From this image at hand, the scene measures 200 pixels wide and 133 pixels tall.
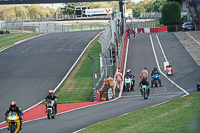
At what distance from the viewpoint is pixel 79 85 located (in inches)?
1193

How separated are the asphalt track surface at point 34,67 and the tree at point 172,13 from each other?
66.9 feet

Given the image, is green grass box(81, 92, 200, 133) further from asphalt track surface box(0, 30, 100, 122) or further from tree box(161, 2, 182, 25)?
tree box(161, 2, 182, 25)

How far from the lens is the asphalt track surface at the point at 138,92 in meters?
15.8

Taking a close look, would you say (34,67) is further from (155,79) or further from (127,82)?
(155,79)

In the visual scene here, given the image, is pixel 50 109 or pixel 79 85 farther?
pixel 79 85

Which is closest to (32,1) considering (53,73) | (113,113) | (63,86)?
(53,73)

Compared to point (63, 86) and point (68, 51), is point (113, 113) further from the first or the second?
point (68, 51)

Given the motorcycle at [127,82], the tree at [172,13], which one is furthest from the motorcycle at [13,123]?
the tree at [172,13]

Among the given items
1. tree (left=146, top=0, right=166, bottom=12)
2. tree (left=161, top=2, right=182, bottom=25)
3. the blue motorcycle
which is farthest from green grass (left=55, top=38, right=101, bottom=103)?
tree (left=146, top=0, right=166, bottom=12)

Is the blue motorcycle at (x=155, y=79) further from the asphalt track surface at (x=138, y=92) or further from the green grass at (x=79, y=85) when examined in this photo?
the green grass at (x=79, y=85)

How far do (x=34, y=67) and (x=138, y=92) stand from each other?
13.3 m

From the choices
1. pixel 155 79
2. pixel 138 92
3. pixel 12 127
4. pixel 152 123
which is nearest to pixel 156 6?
pixel 155 79

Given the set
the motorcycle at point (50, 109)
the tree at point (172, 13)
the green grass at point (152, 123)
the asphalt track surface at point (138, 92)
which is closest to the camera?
the green grass at point (152, 123)

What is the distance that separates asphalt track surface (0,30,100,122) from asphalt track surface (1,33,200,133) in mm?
4531
